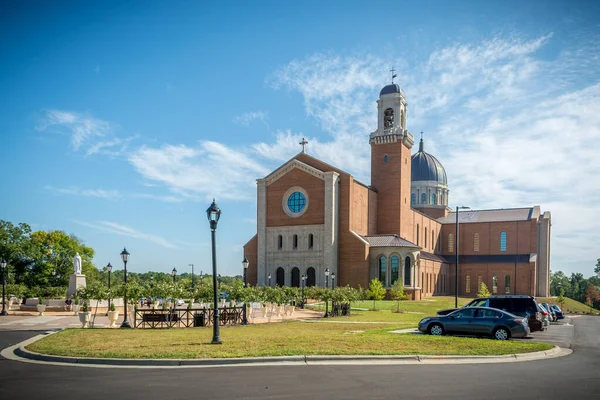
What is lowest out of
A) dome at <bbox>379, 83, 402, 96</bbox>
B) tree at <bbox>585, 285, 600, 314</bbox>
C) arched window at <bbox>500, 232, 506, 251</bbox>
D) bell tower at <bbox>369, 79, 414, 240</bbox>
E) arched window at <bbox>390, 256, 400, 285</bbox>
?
tree at <bbox>585, 285, 600, 314</bbox>

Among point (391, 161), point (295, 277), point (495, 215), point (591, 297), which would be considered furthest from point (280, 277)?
point (591, 297)

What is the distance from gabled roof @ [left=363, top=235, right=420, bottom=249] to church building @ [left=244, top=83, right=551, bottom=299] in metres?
0.12

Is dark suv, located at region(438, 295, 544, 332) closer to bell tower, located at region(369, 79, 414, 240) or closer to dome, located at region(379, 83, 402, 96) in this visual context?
bell tower, located at region(369, 79, 414, 240)

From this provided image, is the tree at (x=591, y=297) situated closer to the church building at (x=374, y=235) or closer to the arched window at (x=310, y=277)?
the church building at (x=374, y=235)

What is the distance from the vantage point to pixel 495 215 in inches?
3698

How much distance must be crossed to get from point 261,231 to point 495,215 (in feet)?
153

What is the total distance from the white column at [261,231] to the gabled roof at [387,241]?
1245 cm

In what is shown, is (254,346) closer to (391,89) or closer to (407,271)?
(407,271)

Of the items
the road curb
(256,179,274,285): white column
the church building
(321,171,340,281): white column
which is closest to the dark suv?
the road curb

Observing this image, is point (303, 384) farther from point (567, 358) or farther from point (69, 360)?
point (567, 358)

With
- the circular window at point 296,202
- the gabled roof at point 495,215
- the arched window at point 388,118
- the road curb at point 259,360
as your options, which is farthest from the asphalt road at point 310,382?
the gabled roof at point 495,215

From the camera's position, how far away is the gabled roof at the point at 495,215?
90000 mm

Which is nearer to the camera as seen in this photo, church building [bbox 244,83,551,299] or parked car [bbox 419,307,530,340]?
parked car [bbox 419,307,530,340]

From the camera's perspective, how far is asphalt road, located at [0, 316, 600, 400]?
10469 mm
